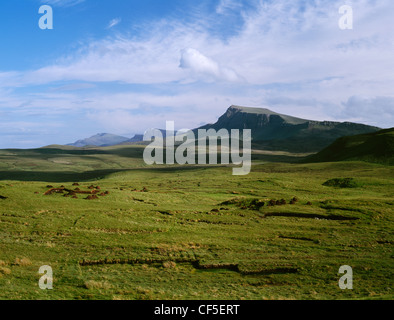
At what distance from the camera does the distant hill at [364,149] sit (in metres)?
139

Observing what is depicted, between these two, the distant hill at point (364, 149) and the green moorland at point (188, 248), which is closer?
A: the green moorland at point (188, 248)

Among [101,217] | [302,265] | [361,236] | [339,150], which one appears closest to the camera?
[302,265]

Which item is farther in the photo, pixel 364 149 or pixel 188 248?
pixel 364 149

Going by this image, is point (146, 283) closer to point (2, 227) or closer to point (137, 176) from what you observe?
point (2, 227)

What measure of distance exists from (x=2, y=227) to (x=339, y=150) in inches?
6955

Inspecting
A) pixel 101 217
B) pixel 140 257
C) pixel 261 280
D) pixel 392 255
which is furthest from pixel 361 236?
pixel 101 217

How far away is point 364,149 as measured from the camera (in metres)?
155

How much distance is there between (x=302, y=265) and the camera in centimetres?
2395

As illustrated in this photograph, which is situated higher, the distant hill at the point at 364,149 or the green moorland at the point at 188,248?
the distant hill at the point at 364,149

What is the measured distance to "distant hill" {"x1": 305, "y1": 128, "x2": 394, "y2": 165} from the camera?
139 metres

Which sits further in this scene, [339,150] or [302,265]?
[339,150]

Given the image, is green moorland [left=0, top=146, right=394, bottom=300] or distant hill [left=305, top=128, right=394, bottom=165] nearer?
green moorland [left=0, top=146, right=394, bottom=300]

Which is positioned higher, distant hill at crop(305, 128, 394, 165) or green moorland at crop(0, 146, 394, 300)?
distant hill at crop(305, 128, 394, 165)

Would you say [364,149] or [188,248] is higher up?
[364,149]
